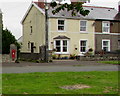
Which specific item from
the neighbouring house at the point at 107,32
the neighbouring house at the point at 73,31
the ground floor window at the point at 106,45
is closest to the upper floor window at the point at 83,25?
the neighbouring house at the point at 73,31

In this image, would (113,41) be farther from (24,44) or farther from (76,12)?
(76,12)

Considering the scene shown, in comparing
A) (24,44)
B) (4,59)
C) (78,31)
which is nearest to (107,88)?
(4,59)

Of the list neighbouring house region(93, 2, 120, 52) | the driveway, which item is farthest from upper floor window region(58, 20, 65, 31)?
the driveway

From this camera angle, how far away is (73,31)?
3434cm

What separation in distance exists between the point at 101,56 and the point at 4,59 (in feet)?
35.8

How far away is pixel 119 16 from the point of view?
38125 millimetres

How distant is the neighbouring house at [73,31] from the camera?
33281 millimetres

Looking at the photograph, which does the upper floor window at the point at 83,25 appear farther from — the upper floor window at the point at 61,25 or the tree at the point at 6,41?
the tree at the point at 6,41

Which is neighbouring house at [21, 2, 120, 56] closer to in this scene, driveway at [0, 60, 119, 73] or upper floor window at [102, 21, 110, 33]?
upper floor window at [102, 21, 110, 33]

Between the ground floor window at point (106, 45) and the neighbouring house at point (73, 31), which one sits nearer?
the neighbouring house at point (73, 31)

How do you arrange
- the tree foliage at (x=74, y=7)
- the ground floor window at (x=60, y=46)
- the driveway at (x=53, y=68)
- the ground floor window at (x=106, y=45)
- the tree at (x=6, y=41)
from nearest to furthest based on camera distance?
the tree foliage at (x=74, y=7), the driveway at (x=53, y=68), the tree at (x=6, y=41), the ground floor window at (x=60, y=46), the ground floor window at (x=106, y=45)

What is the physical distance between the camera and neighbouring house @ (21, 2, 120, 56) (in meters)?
33.3

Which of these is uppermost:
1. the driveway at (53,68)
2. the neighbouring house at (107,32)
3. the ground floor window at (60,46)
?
the neighbouring house at (107,32)

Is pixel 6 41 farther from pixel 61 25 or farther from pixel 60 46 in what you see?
pixel 61 25
